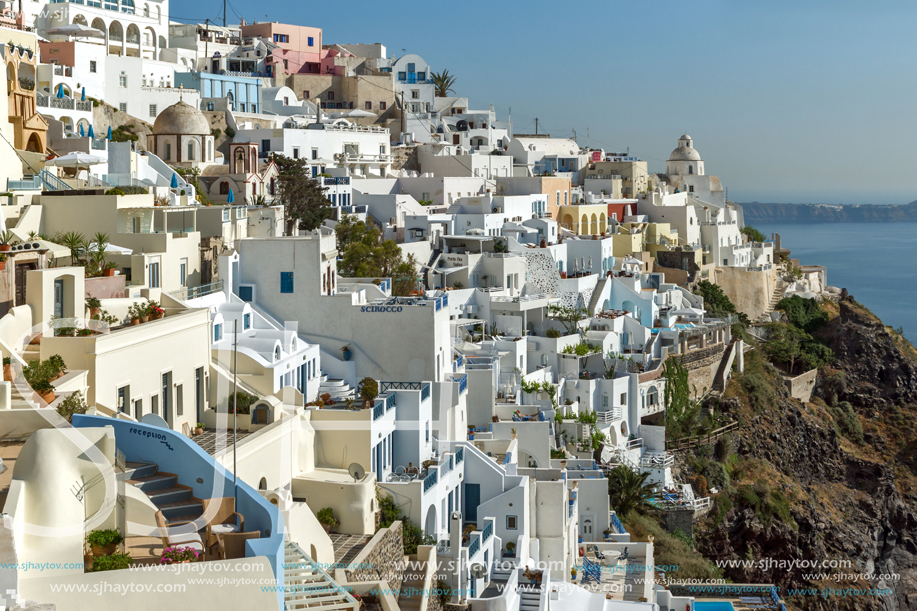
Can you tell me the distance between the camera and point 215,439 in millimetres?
15219

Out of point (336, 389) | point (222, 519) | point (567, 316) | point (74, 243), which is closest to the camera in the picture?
point (222, 519)

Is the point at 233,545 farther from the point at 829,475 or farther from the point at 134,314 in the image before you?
the point at 829,475

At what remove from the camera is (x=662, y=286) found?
42.2 m

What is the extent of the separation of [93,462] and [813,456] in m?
36.0

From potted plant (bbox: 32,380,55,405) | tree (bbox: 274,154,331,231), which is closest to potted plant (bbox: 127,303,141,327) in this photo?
potted plant (bbox: 32,380,55,405)

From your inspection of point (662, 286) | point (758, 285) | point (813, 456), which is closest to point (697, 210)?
point (758, 285)

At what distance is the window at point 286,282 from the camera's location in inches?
844

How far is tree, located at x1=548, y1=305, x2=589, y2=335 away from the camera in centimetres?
3359

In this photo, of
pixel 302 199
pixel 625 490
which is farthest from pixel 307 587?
pixel 302 199

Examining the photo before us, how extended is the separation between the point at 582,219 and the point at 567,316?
43.4 feet

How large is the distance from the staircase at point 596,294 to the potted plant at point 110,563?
94.5 feet

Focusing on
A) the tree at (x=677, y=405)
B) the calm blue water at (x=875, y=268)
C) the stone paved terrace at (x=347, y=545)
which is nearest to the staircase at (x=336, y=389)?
the stone paved terrace at (x=347, y=545)

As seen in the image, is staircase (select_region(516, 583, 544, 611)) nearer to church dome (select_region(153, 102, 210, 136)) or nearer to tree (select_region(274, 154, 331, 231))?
tree (select_region(274, 154, 331, 231))

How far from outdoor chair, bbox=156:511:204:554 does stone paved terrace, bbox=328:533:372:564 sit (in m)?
4.85
